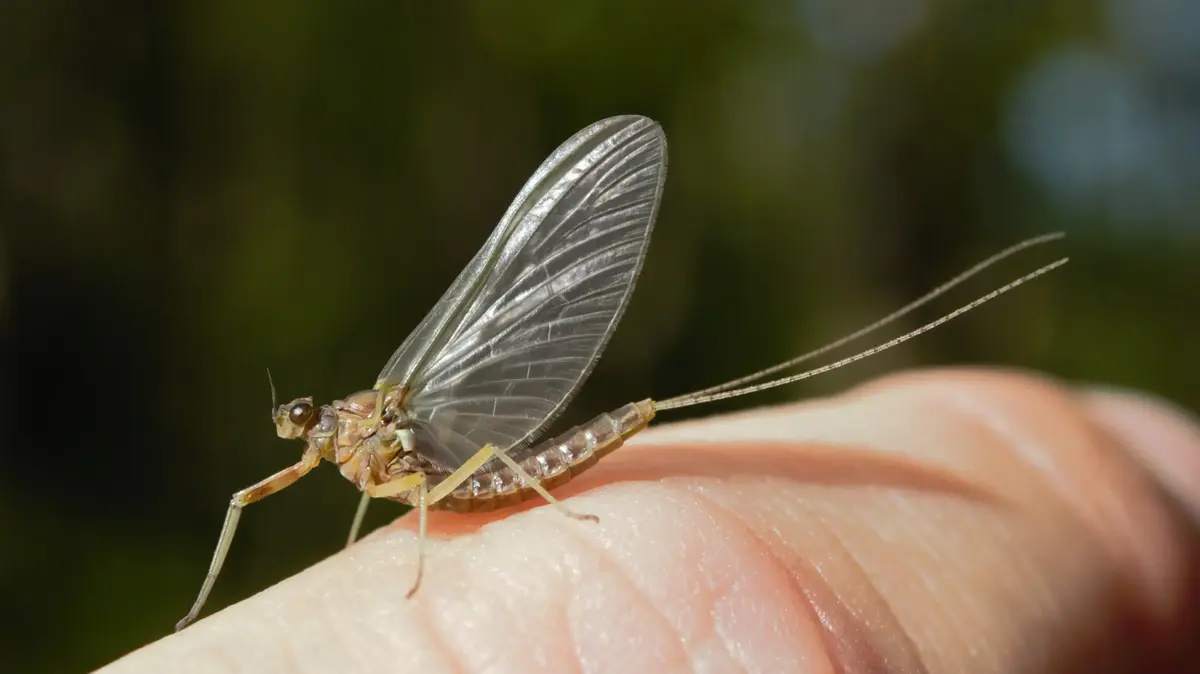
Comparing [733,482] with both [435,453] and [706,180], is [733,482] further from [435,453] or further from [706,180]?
[706,180]

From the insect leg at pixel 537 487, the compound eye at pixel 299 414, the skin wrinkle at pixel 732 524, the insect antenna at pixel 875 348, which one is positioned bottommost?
the skin wrinkle at pixel 732 524

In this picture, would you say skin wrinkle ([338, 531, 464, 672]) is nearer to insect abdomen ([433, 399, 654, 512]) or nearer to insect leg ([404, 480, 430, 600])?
insect leg ([404, 480, 430, 600])

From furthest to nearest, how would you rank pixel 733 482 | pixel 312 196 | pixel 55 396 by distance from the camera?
pixel 312 196
pixel 55 396
pixel 733 482

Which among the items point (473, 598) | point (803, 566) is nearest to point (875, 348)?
point (803, 566)

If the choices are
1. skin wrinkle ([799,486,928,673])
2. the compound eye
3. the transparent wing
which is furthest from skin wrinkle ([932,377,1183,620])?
the compound eye

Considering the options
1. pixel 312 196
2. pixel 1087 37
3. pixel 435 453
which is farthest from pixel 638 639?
pixel 1087 37

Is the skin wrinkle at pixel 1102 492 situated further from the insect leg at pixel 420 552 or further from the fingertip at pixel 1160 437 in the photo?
the insect leg at pixel 420 552

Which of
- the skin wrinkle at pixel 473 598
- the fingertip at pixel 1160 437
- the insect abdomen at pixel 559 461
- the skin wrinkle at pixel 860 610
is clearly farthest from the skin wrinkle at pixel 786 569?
the fingertip at pixel 1160 437
